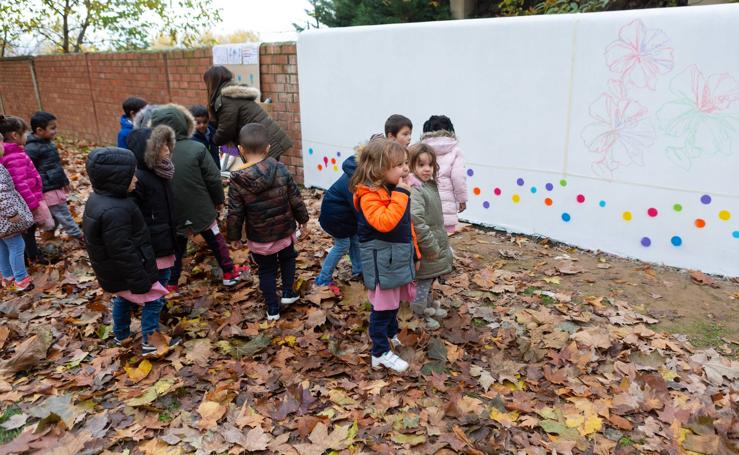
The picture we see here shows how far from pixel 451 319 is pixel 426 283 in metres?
0.41

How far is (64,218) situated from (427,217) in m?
4.45

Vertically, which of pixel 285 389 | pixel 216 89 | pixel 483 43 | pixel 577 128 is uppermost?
pixel 483 43

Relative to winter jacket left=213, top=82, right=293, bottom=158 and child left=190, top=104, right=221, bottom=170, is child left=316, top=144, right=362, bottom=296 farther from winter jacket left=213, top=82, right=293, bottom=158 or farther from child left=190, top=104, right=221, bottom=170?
child left=190, top=104, right=221, bottom=170

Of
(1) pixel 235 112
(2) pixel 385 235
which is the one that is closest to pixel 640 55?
(2) pixel 385 235

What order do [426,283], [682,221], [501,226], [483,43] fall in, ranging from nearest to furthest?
[426,283] < [682,221] < [483,43] < [501,226]

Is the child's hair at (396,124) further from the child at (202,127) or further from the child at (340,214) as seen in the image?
the child at (202,127)

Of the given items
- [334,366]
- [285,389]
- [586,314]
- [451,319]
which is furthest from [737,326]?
[285,389]

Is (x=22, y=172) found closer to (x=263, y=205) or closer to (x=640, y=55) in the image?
(x=263, y=205)

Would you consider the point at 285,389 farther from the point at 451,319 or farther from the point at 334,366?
the point at 451,319

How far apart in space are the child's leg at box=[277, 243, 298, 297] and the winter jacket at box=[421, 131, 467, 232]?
4.49 ft

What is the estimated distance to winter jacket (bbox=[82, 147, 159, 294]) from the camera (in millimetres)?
3348

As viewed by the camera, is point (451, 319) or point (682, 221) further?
point (682, 221)

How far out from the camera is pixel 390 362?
3.61 metres

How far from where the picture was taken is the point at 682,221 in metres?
4.98
